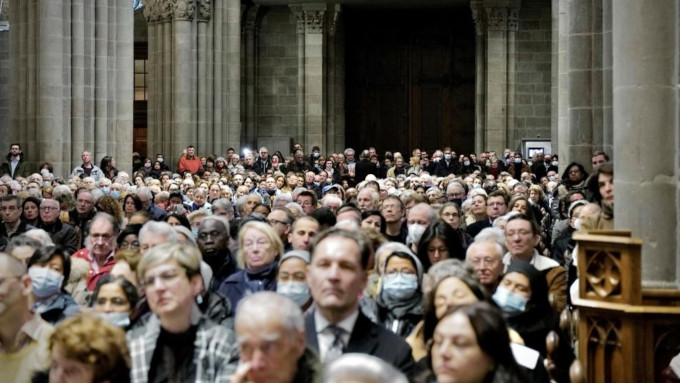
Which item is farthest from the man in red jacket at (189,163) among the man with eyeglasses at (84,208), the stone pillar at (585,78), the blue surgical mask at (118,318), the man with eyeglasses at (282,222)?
the blue surgical mask at (118,318)

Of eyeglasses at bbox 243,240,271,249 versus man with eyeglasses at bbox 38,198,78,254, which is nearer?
eyeglasses at bbox 243,240,271,249

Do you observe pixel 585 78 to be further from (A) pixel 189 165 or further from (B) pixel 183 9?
(B) pixel 183 9

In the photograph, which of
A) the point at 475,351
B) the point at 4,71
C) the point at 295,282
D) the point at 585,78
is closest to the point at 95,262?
the point at 295,282

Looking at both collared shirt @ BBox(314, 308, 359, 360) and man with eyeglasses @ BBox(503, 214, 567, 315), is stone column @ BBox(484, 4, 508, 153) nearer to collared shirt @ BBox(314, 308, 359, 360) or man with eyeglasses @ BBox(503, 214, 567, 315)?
man with eyeglasses @ BBox(503, 214, 567, 315)

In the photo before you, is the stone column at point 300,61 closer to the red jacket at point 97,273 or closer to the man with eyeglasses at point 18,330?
the red jacket at point 97,273

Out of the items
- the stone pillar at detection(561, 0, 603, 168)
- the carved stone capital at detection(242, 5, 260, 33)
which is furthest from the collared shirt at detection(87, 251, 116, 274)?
the carved stone capital at detection(242, 5, 260, 33)

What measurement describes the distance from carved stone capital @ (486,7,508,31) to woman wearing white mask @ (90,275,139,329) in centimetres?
2798

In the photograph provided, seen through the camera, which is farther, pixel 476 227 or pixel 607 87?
pixel 607 87

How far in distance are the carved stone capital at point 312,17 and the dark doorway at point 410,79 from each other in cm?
245

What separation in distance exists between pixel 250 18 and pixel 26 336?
1169 inches

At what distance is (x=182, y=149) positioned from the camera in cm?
2967

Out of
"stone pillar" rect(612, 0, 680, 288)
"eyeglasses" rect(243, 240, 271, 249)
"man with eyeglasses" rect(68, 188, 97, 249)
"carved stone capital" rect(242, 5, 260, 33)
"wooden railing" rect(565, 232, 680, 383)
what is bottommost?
"wooden railing" rect(565, 232, 680, 383)

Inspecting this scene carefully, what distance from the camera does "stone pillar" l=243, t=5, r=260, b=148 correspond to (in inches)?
A: 1388

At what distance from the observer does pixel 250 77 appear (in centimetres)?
3547
